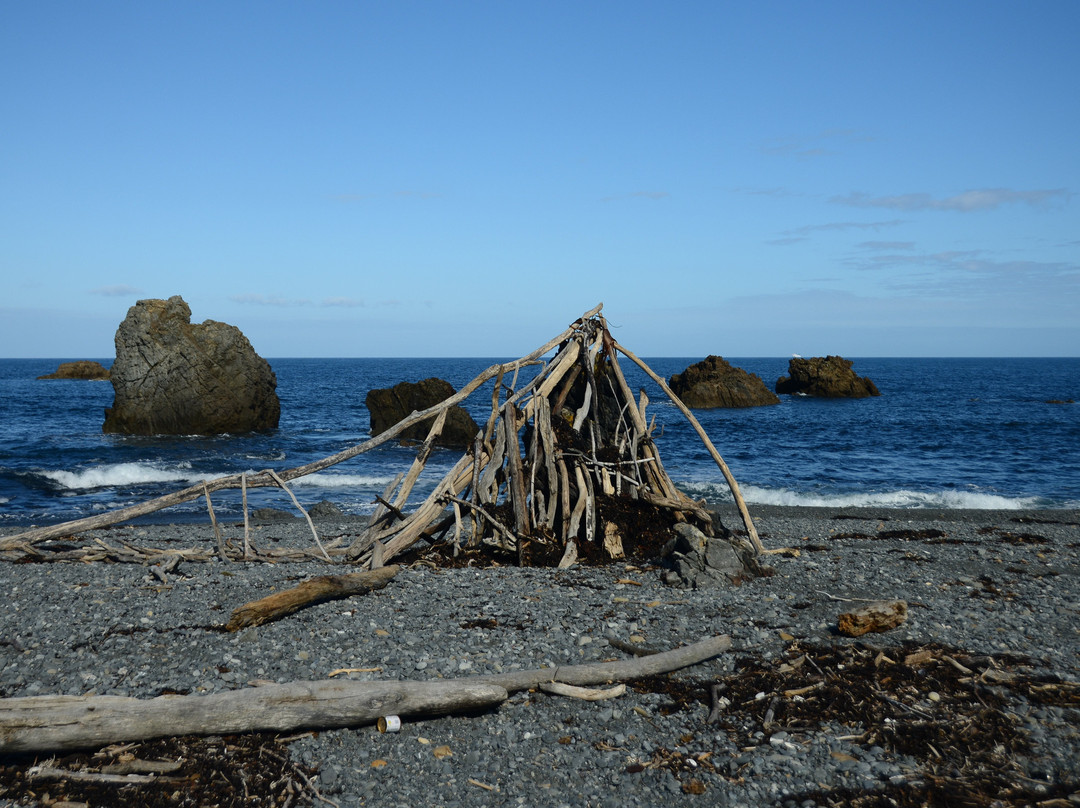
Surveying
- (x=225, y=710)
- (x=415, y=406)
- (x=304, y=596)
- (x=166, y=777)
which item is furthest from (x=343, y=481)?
(x=166, y=777)

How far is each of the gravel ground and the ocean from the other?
16.2ft

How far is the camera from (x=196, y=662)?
18.4 feet

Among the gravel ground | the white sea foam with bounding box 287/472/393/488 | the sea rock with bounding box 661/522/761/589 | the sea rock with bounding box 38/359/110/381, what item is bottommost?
the white sea foam with bounding box 287/472/393/488

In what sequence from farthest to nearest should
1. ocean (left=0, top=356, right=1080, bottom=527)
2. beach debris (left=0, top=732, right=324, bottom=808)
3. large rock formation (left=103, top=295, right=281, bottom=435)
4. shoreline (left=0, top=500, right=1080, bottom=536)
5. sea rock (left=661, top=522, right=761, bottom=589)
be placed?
large rock formation (left=103, top=295, right=281, bottom=435) → ocean (left=0, top=356, right=1080, bottom=527) → shoreline (left=0, top=500, right=1080, bottom=536) → sea rock (left=661, top=522, right=761, bottom=589) → beach debris (left=0, top=732, right=324, bottom=808)

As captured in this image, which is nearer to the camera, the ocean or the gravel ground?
the gravel ground

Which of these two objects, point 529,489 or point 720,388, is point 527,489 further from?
point 720,388

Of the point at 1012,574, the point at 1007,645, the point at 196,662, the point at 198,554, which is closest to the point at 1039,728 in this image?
the point at 1007,645

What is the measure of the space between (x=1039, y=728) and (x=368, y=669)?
179 inches

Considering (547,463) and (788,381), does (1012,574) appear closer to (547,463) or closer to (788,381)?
(547,463)

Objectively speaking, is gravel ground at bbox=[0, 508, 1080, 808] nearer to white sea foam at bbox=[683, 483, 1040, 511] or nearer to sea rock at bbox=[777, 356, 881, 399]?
white sea foam at bbox=[683, 483, 1040, 511]

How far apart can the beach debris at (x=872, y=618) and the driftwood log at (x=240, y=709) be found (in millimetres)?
2677

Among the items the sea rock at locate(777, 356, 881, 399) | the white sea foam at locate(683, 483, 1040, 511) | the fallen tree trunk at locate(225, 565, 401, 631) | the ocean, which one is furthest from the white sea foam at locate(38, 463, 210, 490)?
the sea rock at locate(777, 356, 881, 399)

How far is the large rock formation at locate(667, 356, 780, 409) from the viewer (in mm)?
55719

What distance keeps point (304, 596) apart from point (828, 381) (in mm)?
66051
